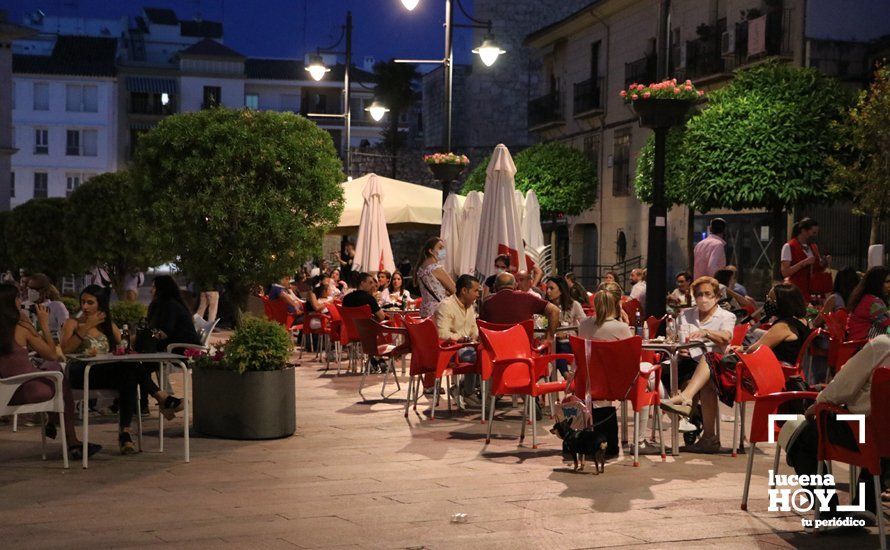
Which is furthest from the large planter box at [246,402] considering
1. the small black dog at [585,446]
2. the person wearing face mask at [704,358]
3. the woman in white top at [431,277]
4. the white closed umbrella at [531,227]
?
the white closed umbrella at [531,227]

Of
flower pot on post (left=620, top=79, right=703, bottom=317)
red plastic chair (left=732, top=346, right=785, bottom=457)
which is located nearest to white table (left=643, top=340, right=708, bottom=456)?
red plastic chair (left=732, top=346, right=785, bottom=457)

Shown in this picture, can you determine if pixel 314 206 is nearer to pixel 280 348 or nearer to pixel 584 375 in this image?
pixel 280 348

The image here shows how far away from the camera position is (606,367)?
861 cm

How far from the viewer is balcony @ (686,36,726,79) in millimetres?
29266

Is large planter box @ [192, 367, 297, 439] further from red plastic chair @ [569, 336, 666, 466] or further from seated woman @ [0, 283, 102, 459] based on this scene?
red plastic chair @ [569, 336, 666, 466]

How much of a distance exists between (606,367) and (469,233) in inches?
415

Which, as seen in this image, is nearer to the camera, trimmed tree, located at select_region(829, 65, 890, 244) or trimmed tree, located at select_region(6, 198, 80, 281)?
trimmed tree, located at select_region(829, 65, 890, 244)

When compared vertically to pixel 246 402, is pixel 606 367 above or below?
above

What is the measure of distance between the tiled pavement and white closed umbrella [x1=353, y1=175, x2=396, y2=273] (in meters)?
9.33

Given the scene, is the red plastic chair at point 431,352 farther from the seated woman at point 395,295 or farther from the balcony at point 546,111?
the balcony at point 546,111

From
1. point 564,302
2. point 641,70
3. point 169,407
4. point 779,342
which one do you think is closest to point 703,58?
point 641,70

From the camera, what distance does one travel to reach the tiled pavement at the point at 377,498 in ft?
21.1

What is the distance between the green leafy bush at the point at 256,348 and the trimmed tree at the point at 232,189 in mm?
3560

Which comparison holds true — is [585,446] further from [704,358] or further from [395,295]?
[395,295]
